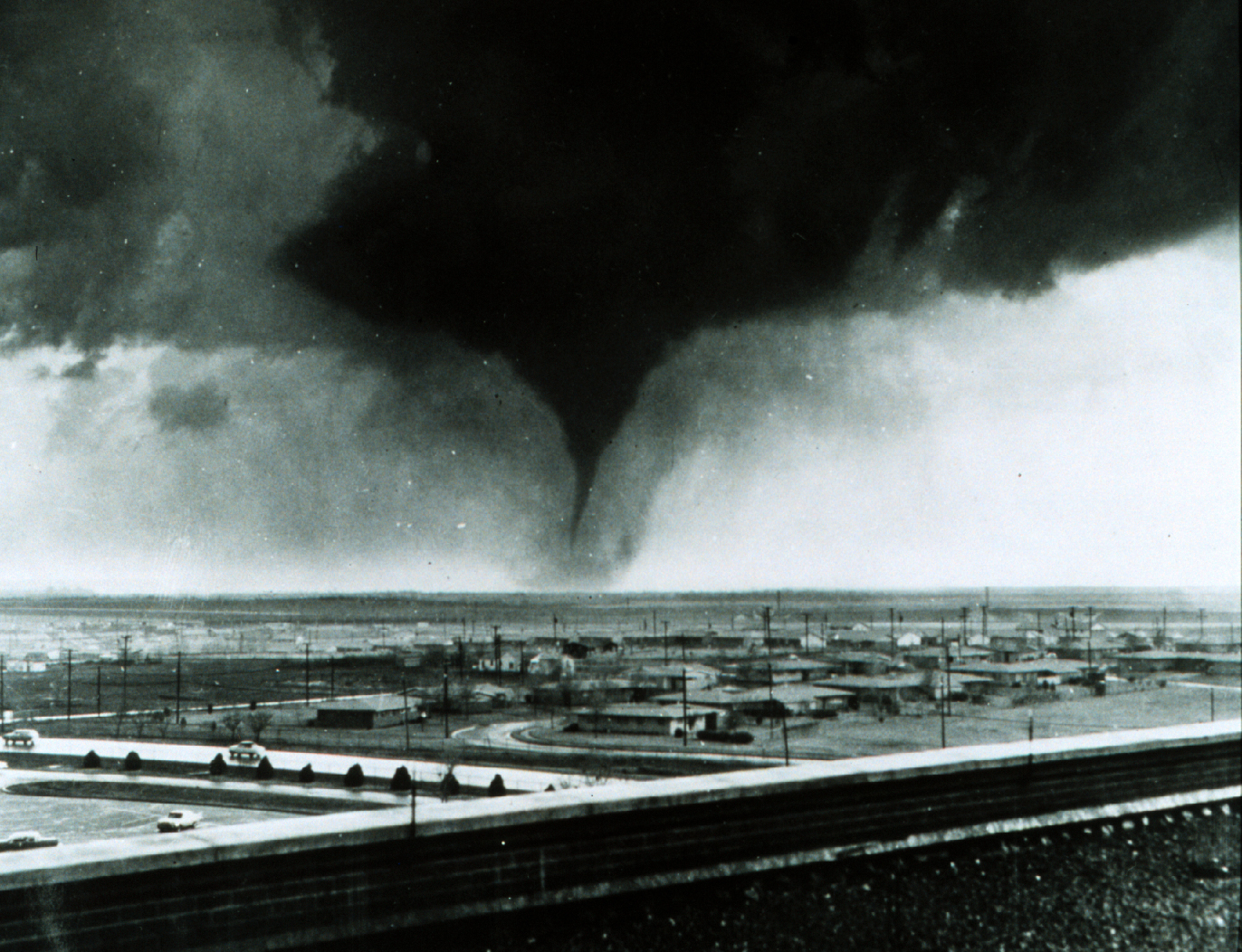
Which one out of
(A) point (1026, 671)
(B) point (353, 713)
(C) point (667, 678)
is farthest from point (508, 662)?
(A) point (1026, 671)

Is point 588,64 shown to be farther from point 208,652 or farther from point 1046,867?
point 1046,867

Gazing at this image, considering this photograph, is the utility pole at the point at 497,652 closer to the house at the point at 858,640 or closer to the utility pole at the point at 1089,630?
the house at the point at 858,640

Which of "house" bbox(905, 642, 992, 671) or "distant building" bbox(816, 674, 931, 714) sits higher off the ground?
"house" bbox(905, 642, 992, 671)

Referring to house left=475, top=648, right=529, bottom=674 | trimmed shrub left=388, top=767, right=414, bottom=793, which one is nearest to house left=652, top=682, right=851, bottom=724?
house left=475, top=648, right=529, bottom=674

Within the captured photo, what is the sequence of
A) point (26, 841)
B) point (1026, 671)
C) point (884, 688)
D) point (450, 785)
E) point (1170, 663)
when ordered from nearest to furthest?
1. point (26, 841)
2. point (450, 785)
3. point (884, 688)
4. point (1026, 671)
5. point (1170, 663)

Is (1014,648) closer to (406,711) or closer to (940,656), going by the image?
→ (940,656)

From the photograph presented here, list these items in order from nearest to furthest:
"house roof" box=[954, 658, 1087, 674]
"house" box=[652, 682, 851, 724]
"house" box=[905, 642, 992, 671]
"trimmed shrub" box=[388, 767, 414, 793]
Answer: "trimmed shrub" box=[388, 767, 414, 793] < "house" box=[652, 682, 851, 724] < "house" box=[905, 642, 992, 671] < "house roof" box=[954, 658, 1087, 674]

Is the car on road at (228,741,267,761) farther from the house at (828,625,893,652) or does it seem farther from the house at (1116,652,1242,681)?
the house at (1116,652,1242,681)
